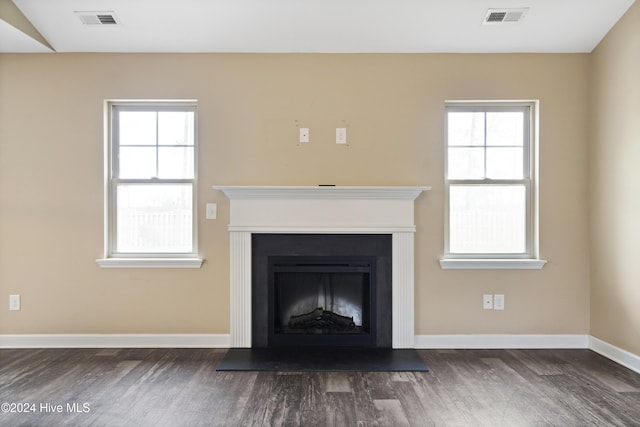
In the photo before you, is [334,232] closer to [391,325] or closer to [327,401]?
[391,325]

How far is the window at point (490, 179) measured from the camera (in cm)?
336

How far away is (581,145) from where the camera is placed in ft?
10.8

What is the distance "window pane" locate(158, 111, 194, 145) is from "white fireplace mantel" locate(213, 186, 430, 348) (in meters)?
0.62

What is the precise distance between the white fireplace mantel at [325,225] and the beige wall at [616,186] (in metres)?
1.41

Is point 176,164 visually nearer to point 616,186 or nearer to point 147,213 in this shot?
point 147,213

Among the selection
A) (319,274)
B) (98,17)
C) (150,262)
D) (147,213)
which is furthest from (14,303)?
(319,274)

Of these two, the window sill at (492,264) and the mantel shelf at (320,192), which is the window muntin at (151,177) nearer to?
the mantel shelf at (320,192)

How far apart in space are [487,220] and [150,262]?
2.71 metres

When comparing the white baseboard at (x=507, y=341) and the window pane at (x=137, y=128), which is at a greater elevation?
the window pane at (x=137, y=128)

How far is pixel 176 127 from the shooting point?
3393mm

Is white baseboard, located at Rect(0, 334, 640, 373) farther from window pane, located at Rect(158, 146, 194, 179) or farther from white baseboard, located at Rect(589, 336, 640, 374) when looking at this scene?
window pane, located at Rect(158, 146, 194, 179)

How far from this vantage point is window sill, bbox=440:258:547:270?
3.25 meters

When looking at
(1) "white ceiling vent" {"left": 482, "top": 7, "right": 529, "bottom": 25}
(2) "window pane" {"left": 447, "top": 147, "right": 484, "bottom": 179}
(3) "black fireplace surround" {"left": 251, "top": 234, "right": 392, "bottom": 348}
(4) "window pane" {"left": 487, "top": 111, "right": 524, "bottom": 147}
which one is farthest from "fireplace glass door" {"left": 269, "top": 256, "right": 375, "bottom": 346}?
(1) "white ceiling vent" {"left": 482, "top": 7, "right": 529, "bottom": 25}

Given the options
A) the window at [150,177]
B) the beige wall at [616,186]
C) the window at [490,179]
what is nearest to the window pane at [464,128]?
the window at [490,179]
